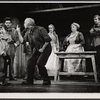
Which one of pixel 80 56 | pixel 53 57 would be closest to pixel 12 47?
pixel 53 57

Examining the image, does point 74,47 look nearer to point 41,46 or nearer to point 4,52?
point 41,46

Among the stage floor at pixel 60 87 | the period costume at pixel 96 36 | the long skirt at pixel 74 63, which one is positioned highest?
the period costume at pixel 96 36

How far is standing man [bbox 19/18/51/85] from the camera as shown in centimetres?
379

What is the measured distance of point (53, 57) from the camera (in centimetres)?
382

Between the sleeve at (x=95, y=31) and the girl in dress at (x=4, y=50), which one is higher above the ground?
the sleeve at (x=95, y=31)

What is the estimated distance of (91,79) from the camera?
12.2 ft

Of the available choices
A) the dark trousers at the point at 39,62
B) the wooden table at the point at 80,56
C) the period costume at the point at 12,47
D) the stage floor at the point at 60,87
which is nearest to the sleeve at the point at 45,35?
the dark trousers at the point at 39,62

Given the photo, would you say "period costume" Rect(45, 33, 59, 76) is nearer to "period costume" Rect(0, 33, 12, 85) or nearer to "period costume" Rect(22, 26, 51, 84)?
"period costume" Rect(22, 26, 51, 84)

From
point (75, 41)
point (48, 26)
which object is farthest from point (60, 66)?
point (48, 26)

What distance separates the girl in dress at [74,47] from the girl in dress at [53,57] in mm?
167

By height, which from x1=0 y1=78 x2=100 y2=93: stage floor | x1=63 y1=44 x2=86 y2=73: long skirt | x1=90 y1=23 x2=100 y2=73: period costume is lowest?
x1=0 y1=78 x2=100 y2=93: stage floor

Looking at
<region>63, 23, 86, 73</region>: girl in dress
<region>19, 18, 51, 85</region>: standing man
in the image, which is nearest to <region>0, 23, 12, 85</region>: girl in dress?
<region>19, 18, 51, 85</region>: standing man

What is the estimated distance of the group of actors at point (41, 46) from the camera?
3.79 m

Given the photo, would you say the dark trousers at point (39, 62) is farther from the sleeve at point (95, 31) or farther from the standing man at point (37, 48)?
the sleeve at point (95, 31)
